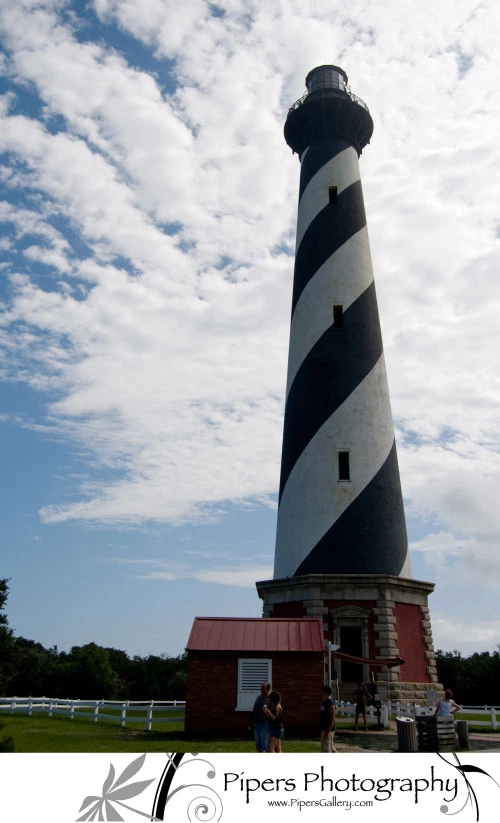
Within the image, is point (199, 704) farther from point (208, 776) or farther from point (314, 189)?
point (314, 189)

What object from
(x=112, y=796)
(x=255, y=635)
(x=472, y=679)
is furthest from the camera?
(x=472, y=679)

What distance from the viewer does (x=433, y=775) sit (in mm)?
8625

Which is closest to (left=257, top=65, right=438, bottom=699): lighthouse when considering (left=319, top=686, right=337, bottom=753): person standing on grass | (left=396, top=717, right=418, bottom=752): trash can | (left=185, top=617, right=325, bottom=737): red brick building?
(left=185, top=617, right=325, bottom=737): red brick building

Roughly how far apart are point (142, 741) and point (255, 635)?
3190mm

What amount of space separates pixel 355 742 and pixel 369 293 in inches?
574

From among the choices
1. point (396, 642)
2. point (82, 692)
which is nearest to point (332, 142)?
point (396, 642)

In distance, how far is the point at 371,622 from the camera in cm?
1912

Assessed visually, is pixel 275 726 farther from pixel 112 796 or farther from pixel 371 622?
pixel 371 622

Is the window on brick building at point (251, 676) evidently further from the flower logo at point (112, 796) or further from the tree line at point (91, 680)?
the tree line at point (91, 680)

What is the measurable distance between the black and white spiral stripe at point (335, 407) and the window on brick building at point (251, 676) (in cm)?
518

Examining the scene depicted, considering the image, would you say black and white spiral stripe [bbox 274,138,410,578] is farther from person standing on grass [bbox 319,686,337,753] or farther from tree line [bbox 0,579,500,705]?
tree line [bbox 0,579,500,705]

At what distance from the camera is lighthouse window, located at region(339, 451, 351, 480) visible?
69.3ft

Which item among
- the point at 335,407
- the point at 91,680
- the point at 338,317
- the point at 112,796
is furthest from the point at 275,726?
the point at 91,680

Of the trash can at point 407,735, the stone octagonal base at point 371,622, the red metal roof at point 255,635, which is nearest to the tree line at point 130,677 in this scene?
the stone octagonal base at point 371,622
